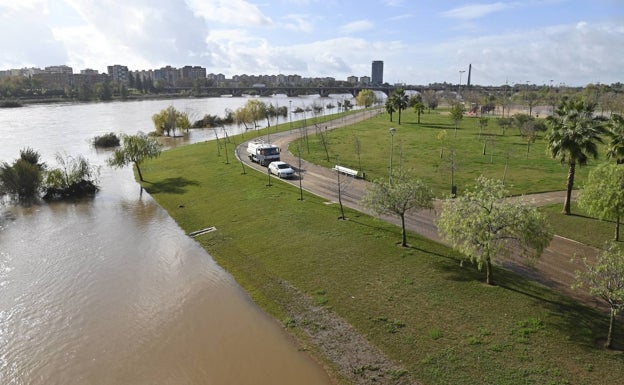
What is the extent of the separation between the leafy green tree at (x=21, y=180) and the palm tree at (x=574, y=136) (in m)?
50.4

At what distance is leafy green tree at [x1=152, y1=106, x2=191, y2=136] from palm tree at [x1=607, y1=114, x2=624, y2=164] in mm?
81419

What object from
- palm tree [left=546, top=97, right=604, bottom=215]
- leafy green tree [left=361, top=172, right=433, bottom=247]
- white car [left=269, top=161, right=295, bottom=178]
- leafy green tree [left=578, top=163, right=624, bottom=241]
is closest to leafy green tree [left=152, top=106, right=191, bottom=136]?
white car [left=269, top=161, right=295, bottom=178]

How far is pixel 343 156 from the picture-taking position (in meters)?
56.3

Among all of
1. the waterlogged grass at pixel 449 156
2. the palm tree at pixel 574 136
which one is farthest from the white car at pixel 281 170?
the palm tree at pixel 574 136

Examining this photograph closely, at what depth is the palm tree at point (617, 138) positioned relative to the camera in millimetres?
31125

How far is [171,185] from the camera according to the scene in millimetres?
47750

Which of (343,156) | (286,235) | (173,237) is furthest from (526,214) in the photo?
(343,156)

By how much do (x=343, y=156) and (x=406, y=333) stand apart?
39576 millimetres

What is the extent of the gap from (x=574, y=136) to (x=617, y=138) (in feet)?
11.7

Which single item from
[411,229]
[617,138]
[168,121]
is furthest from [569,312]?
[168,121]

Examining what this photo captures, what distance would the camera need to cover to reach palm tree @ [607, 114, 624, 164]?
31125 mm

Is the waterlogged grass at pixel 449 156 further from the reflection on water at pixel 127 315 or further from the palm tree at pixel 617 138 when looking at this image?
the reflection on water at pixel 127 315

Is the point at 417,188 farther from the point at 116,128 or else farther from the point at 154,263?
the point at 116,128

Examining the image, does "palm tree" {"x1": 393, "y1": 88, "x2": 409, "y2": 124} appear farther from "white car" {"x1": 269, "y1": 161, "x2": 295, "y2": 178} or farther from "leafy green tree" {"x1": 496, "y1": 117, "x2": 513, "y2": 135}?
"white car" {"x1": 269, "y1": 161, "x2": 295, "y2": 178}
